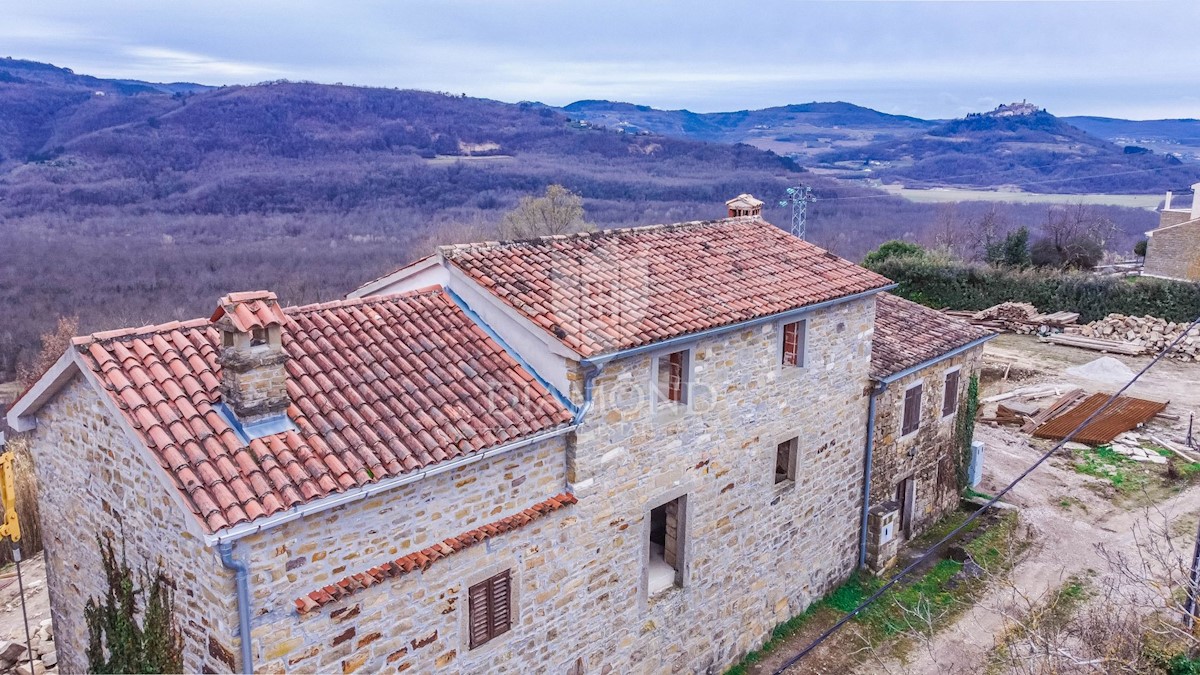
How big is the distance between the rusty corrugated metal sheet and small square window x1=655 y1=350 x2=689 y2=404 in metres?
17.5

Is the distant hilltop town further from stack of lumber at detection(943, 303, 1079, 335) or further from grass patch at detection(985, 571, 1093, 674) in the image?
grass patch at detection(985, 571, 1093, 674)

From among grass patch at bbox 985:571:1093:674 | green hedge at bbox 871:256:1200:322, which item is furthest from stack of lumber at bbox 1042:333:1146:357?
grass patch at bbox 985:571:1093:674

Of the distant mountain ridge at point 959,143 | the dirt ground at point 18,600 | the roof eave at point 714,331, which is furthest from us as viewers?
the distant mountain ridge at point 959,143

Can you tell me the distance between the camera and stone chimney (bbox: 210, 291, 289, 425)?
24.7 feet

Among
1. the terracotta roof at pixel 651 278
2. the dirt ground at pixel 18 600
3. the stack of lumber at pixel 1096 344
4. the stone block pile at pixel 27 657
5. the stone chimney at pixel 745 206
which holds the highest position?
the stone chimney at pixel 745 206

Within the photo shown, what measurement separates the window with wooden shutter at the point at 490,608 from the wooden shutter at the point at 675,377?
11.3 ft

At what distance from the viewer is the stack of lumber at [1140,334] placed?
1266 inches

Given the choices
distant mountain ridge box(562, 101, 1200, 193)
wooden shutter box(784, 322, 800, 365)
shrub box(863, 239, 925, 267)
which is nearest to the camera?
wooden shutter box(784, 322, 800, 365)

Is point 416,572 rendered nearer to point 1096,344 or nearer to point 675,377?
point 675,377

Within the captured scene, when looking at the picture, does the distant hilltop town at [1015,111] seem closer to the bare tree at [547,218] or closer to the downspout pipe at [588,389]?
the bare tree at [547,218]

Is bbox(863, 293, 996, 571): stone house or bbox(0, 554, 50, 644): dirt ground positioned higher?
bbox(863, 293, 996, 571): stone house

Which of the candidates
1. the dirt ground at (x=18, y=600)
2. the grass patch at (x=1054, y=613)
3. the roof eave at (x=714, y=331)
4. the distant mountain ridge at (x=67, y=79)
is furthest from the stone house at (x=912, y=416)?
the distant mountain ridge at (x=67, y=79)

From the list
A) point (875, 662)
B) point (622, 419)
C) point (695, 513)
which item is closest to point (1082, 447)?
point (875, 662)

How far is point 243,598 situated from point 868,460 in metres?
11.3
